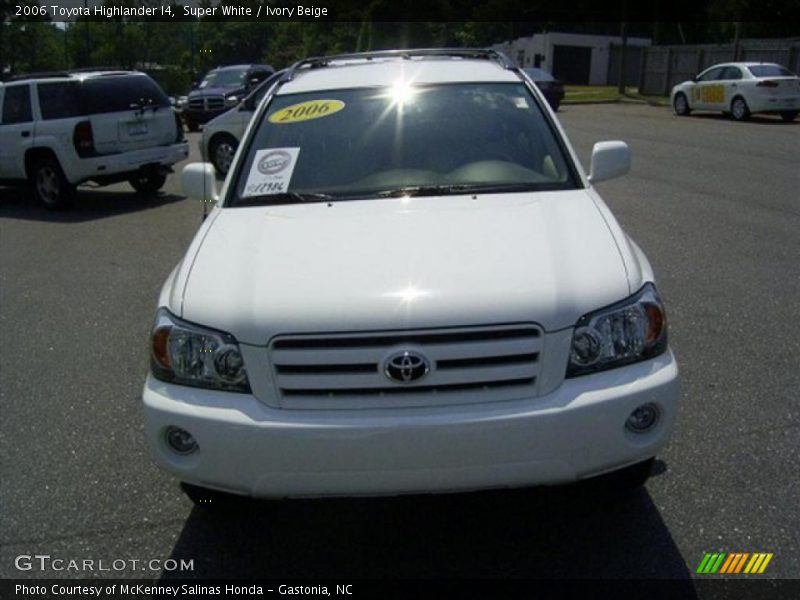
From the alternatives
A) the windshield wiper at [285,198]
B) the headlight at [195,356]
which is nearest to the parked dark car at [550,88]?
the windshield wiper at [285,198]

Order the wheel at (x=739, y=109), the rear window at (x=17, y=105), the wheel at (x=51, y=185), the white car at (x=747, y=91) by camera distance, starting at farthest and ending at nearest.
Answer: the wheel at (x=739, y=109) < the white car at (x=747, y=91) < the rear window at (x=17, y=105) < the wheel at (x=51, y=185)

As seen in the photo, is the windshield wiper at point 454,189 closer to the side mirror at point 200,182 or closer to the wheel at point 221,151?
the side mirror at point 200,182

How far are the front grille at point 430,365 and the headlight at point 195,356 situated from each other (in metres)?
0.25

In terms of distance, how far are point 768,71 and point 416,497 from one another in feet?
75.3

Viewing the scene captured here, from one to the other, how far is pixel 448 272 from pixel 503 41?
61633 millimetres

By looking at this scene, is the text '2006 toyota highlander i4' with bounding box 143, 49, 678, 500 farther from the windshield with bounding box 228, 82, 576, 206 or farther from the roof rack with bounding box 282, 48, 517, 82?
the roof rack with bounding box 282, 48, 517, 82

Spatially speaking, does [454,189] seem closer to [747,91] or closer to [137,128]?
[137,128]

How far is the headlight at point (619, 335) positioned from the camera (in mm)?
3023

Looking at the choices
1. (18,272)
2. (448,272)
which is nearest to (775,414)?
(448,272)

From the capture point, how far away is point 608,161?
4.76m

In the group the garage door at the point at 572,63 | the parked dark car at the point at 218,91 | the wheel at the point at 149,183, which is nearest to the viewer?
the wheel at the point at 149,183

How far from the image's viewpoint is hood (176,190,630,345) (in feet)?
9.80

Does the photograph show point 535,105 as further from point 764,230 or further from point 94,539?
point 764,230

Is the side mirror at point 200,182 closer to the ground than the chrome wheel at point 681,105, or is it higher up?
higher up
